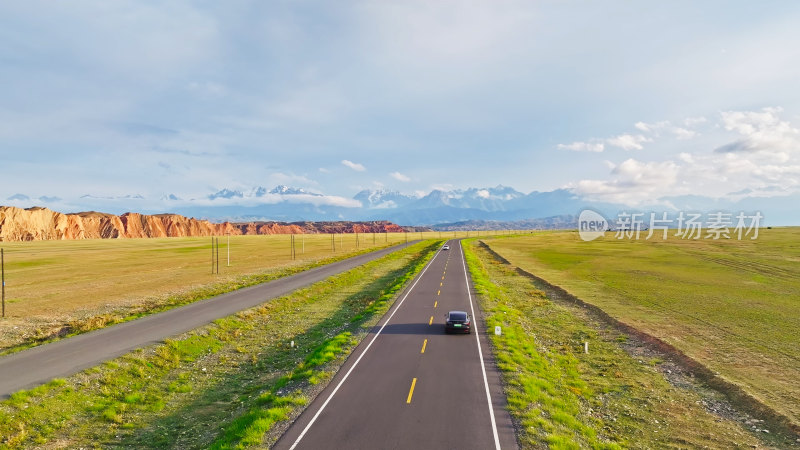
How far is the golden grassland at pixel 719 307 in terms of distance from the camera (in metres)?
22.4

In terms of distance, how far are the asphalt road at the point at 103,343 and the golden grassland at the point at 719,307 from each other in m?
35.0

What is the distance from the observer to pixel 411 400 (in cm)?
1734

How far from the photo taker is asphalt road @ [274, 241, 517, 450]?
1434cm

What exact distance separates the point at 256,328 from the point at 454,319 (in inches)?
652

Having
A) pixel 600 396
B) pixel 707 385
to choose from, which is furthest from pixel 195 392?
pixel 707 385

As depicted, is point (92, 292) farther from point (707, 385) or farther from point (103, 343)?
point (707, 385)

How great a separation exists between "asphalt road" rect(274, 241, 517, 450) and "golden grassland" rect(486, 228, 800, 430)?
13.3 m

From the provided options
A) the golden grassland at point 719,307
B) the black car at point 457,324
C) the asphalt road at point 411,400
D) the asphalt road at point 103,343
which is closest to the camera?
the asphalt road at point 411,400

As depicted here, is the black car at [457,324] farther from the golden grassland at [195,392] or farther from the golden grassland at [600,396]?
the golden grassland at [195,392]

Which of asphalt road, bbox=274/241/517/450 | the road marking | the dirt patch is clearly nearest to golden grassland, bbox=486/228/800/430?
the dirt patch

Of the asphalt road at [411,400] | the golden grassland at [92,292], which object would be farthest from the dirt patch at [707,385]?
the golden grassland at [92,292]

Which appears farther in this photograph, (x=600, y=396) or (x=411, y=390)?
(x=600, y=396)

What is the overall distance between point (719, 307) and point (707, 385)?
74.8ft

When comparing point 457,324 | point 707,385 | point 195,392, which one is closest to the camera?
point 707,385
